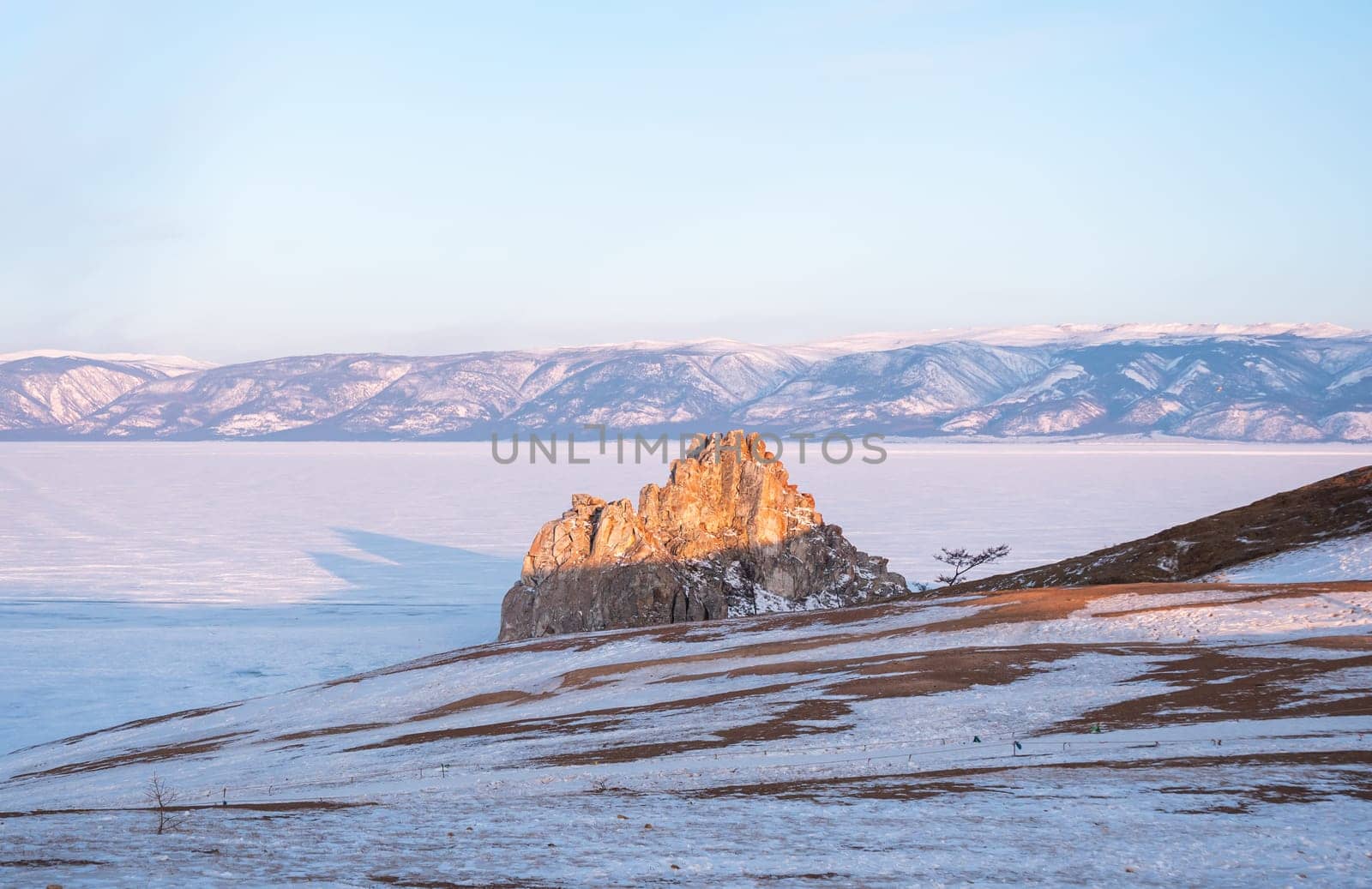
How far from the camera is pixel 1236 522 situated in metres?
72.6

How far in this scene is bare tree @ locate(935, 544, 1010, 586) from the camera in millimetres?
100500

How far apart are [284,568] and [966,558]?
60820mm

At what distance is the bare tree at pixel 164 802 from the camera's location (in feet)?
76.4

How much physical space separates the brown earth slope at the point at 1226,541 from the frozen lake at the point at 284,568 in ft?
86.8

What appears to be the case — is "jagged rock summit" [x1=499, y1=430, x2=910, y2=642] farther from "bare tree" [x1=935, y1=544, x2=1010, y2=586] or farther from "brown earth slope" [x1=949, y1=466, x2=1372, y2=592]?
"brown earth slope" [x1=949, y1=466, x2=1372, y2=592]

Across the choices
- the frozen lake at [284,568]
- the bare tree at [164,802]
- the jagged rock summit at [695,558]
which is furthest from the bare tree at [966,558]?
the bare tree at [164,802]

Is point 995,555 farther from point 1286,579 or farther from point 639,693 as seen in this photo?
point 639,693

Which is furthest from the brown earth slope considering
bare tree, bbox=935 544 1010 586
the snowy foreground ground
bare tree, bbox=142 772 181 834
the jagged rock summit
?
bare tree, bbox=142 772 181 834

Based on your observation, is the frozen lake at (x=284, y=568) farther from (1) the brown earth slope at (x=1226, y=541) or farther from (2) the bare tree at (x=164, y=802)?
(1) the brown earth slope at (x=1226, y=541)

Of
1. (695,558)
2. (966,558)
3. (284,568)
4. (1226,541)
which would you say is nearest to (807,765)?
(1226,541)

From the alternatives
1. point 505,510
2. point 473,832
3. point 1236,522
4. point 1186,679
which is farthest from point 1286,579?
point 505,510

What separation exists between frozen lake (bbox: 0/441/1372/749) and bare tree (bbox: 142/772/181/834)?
85.6ft

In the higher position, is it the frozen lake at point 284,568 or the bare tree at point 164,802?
the bare tree at point 164,802

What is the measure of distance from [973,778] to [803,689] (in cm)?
1534
